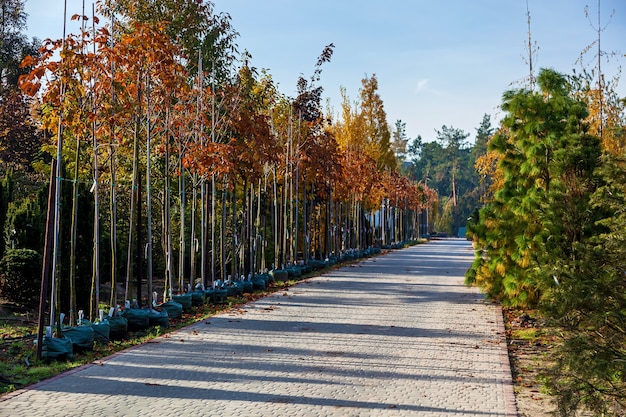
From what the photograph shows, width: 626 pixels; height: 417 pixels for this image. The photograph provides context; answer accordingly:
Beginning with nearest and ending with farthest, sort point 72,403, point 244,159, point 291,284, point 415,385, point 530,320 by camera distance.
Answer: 1. point 72,403
2. point 415,385
3. point 530,320
4. point 244,159
5. point 291,284

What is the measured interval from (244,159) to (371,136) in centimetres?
2220

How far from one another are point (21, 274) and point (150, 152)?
3.51 m

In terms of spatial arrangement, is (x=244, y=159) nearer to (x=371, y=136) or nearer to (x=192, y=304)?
(x=192, y=304)

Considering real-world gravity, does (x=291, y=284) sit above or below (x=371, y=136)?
below

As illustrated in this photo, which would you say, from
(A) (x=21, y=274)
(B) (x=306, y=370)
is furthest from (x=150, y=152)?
(B) (x=306, y=370)

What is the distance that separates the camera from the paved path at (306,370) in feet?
22.7

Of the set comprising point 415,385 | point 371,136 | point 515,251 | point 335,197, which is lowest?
point 415,385

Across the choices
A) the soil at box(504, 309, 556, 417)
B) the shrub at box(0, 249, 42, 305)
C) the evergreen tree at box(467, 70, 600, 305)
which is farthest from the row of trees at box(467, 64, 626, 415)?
the shrub at box(0, 249, 42, 305)

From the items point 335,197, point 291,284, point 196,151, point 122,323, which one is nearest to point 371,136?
point 335,197

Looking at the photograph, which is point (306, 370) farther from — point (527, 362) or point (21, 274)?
point (21, 274)

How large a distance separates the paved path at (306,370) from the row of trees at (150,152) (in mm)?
1794

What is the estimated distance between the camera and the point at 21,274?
46.4 ft

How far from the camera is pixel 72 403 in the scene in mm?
6941

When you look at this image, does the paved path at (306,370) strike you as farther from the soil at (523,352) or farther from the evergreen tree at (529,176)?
the evergreen tree at (529,176)
